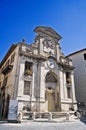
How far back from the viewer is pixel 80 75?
24.0 m

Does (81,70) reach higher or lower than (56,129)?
higher

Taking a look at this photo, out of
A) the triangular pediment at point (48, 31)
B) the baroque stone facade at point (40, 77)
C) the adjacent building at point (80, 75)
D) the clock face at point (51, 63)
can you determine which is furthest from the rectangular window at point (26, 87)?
the adjacent building at point (80, 75)

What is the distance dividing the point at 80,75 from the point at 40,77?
983 cm

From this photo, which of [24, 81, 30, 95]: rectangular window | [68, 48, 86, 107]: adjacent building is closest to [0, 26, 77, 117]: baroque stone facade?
[24, 81, 30, 95]: rectangular window

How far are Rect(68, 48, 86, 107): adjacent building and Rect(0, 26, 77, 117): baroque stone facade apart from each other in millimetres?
3358

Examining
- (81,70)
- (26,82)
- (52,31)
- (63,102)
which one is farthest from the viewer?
(81,70)

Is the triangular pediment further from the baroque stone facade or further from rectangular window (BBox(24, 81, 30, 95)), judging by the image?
rectangular window (BBox(24, 81, 30, 95))

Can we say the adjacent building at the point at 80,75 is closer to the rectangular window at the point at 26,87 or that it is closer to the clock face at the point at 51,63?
the clock face at the point at 51,63

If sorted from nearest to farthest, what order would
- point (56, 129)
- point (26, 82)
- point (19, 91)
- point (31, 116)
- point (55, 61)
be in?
1. point (56, 129)
2. point (31, 116)
3. point (19, 91)
4. point (26, 82)
5. point (55, 61)

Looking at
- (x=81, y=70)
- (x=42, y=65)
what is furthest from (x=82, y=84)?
(x=42, y=65)

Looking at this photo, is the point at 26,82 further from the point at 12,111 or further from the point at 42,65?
the point at 12,111

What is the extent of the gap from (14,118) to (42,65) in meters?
8.80

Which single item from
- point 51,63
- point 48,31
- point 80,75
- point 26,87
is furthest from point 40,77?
point 80,75

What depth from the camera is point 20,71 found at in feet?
53.5
